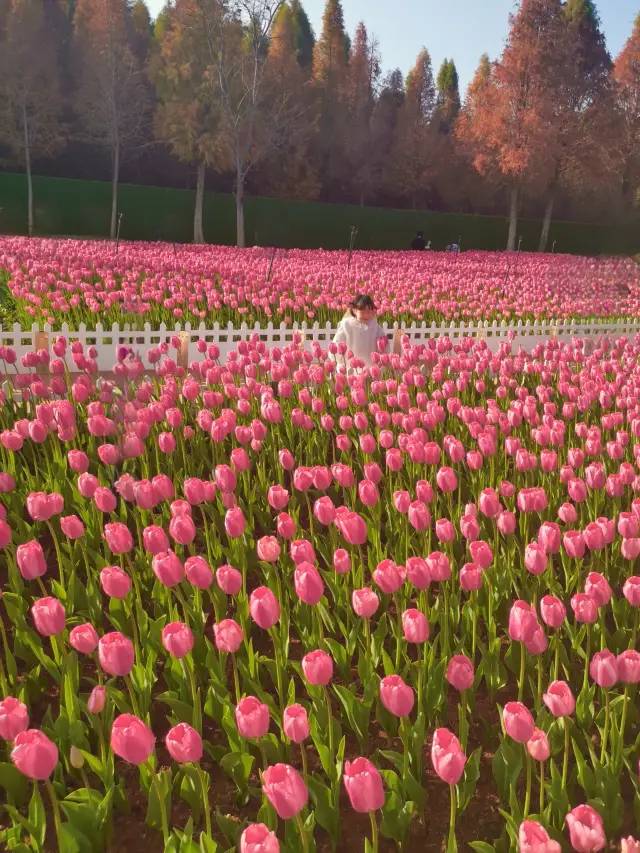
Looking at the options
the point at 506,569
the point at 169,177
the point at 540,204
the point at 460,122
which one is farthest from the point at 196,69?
the point at 506,569

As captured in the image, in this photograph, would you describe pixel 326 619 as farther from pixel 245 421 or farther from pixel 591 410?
pixel 591 410

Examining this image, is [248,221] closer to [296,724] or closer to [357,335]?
[357,335]

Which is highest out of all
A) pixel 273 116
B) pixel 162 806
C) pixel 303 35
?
pixel 303 35

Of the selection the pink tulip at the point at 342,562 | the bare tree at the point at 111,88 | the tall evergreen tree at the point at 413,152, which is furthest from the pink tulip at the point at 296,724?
the tall evergreen tree at the point at 413,152

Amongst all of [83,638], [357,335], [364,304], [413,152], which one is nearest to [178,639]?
[83,638]

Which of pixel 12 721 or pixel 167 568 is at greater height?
pixel 167 568

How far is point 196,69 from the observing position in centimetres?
3262

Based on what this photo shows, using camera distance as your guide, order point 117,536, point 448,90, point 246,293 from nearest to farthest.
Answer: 1. point 117,536
2. point 246,293
3. point 448,90

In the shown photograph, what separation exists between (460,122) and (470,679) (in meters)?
42.6

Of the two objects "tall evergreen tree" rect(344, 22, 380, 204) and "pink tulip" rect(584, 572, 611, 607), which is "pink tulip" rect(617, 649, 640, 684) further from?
"tall evergreen tree" rect(344, 22, 380, 204)

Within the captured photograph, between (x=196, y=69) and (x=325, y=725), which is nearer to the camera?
(x=325, y=725)

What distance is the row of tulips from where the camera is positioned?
5.87 feet

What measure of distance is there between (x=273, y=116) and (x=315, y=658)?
32.5 meters

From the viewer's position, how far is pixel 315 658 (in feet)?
5.78
